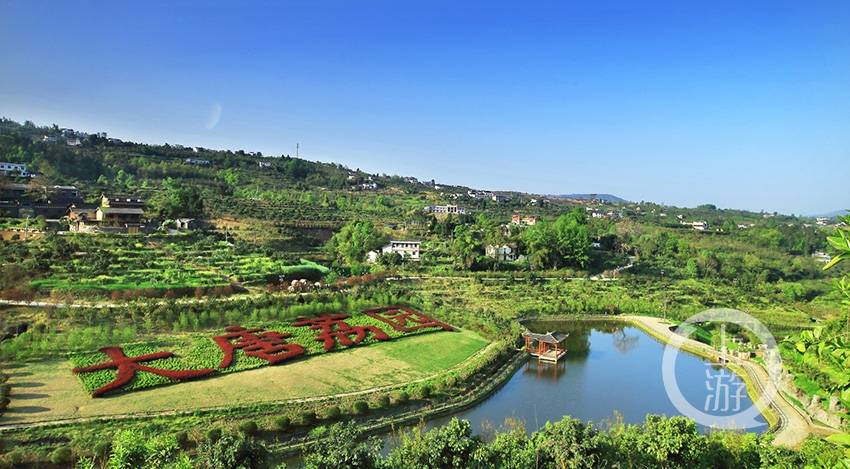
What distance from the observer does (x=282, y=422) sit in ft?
55.1

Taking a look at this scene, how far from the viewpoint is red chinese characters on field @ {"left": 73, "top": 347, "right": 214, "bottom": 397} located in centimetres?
1848

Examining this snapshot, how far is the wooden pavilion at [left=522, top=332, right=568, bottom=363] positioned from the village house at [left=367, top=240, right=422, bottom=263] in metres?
22.7

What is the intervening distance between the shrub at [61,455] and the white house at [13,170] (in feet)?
178

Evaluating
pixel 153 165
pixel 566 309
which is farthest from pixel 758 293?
pixel 153 165

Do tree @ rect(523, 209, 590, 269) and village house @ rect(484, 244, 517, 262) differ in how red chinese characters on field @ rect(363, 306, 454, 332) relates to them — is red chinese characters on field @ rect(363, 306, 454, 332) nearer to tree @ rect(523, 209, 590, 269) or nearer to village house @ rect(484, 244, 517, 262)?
tree @ rect(523, 209, 590, 269)

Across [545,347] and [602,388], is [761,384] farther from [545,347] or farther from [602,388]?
[545,347]

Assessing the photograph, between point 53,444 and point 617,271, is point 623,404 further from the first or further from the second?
point 617,271

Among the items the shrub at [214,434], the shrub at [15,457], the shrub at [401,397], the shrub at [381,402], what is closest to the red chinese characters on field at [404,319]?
the shrub at [401,397]

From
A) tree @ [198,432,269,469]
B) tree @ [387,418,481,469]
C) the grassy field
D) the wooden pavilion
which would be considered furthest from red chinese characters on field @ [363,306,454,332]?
tree @ [198,432,269,469]

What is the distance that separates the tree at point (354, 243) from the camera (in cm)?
4700

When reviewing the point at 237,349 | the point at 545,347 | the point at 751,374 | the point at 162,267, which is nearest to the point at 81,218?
the point at 162,267

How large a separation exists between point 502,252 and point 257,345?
34265 millimetres

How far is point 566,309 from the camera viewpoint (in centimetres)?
3703
